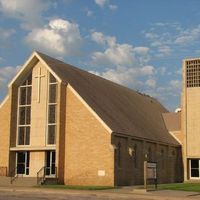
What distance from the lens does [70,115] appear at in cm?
4112

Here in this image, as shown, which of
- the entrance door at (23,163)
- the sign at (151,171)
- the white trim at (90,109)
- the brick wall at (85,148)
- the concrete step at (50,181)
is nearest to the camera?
the sign at (151,171)

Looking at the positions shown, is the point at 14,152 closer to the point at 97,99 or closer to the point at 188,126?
the point at 97,99

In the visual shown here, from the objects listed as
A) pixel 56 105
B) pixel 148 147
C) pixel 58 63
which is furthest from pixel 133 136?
pixel 58 63

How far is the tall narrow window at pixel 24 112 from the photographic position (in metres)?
43.7

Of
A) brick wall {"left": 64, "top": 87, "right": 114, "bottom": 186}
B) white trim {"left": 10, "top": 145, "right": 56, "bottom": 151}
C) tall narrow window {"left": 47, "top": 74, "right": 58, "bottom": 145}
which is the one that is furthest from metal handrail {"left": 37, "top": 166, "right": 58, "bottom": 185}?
tall narrow window {"left": 47, "top": 74, "right": 58, "bottom": 145}

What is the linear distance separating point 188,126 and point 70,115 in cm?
1567

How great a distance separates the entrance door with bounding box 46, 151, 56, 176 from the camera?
42.0 meters

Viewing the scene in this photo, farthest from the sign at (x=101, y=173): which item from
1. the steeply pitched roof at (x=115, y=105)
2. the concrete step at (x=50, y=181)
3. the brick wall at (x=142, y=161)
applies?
the concrete step at (x=50, y=181)

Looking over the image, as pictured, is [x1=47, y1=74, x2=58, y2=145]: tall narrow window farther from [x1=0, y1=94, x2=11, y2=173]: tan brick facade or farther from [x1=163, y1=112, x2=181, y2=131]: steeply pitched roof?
[x1=163, y1=112, x2=181, y2=131]: steeply pitched roof

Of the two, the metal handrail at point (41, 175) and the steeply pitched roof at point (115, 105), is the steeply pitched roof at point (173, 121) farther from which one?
the metal handrail at point (41, 175)

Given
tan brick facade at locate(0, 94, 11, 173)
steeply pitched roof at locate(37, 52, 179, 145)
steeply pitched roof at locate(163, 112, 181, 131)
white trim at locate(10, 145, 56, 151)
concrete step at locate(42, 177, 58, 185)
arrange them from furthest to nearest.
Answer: steeply pitched roof at locate(163, 112, 181, 131), tan brick facade at locate(0, 94, 11, 173), steeply pitched roof at locate(37, 52, 179, 145), white trim at locate(10, 145, 56, 151), concrete step at locate(42, 177, 58, 185)

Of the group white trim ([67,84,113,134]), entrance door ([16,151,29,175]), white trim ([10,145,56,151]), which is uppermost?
white trim ([67,84,113,134])

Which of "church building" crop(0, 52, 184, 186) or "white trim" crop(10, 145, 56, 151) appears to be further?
"white trim" crop(10, 145, 56, 151)

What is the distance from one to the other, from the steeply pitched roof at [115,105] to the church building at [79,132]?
0.42ft
